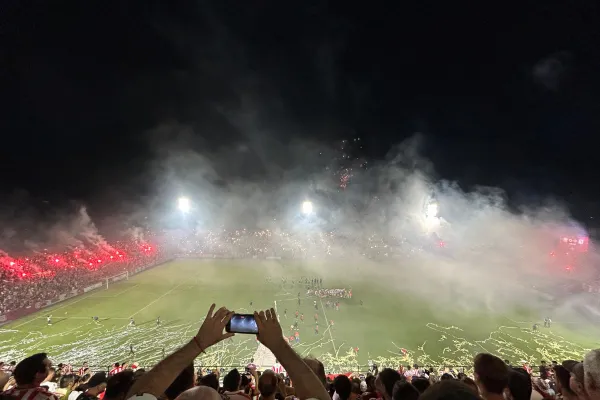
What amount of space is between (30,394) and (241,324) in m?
2.66

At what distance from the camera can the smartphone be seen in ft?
10.1

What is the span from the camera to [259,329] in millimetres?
2516

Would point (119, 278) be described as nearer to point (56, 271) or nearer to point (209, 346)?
point (56, 271)

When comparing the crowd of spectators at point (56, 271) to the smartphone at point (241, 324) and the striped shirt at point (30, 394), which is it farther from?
the smartphone at point (241, 324)

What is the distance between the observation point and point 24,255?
132 feet

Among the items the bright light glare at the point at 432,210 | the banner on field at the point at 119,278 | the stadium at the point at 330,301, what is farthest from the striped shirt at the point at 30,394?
the bright light glare at the point at 432,210

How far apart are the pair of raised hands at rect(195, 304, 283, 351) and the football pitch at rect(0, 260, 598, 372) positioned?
566 inches

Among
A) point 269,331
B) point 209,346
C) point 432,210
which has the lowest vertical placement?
point 209,346

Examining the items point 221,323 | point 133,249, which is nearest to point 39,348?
point 221,323

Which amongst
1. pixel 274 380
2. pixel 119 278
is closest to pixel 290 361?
pixel 274 380

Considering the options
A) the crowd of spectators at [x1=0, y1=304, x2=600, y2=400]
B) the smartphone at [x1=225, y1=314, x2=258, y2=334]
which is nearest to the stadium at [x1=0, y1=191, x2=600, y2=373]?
the crowd of spectators at [x1=0, y1=304, x2=600, y2=400]

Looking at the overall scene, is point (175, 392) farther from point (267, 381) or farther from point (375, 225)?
point (375, 225)

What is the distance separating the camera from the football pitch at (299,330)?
21.8 m

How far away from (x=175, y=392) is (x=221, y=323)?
1453 mm
